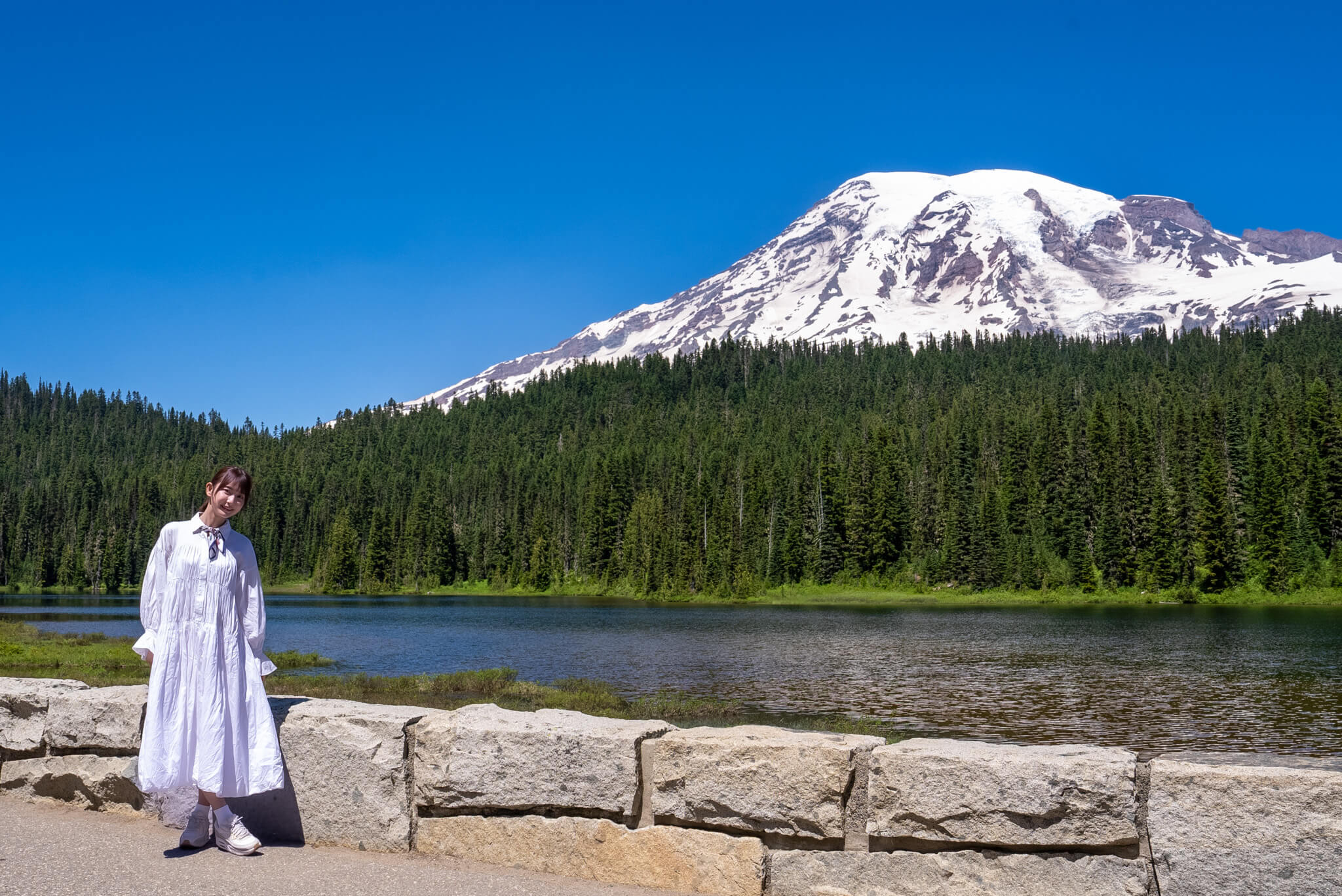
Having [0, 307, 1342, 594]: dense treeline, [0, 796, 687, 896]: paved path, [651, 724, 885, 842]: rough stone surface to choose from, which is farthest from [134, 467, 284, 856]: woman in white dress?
[0, 307, 1342, 594]: dense treeline

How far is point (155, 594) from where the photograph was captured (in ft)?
25.7

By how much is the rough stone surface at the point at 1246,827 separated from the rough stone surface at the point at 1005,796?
202 mm

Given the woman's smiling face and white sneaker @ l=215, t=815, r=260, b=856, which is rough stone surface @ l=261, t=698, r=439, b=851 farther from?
the woman's smiling face

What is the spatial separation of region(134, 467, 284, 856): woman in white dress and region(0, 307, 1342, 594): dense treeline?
335 feet

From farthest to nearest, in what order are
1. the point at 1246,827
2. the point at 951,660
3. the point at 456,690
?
the point at 951,660, the point at 456,690, the point at 1246,827

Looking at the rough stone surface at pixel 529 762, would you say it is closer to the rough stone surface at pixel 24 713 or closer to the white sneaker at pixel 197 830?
the white sneaker at pixel 197 830

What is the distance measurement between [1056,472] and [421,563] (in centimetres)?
9384

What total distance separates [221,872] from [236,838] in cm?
47

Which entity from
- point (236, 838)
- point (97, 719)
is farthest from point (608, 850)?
point (97, 719)

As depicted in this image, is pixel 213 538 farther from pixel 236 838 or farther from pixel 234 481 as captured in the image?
pixel 236 838

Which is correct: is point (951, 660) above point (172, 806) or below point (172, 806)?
below

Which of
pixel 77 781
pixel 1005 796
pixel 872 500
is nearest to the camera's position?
pixel 1005 796

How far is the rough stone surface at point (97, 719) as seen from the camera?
27.8 ft

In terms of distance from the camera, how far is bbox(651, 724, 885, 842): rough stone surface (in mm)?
6457
